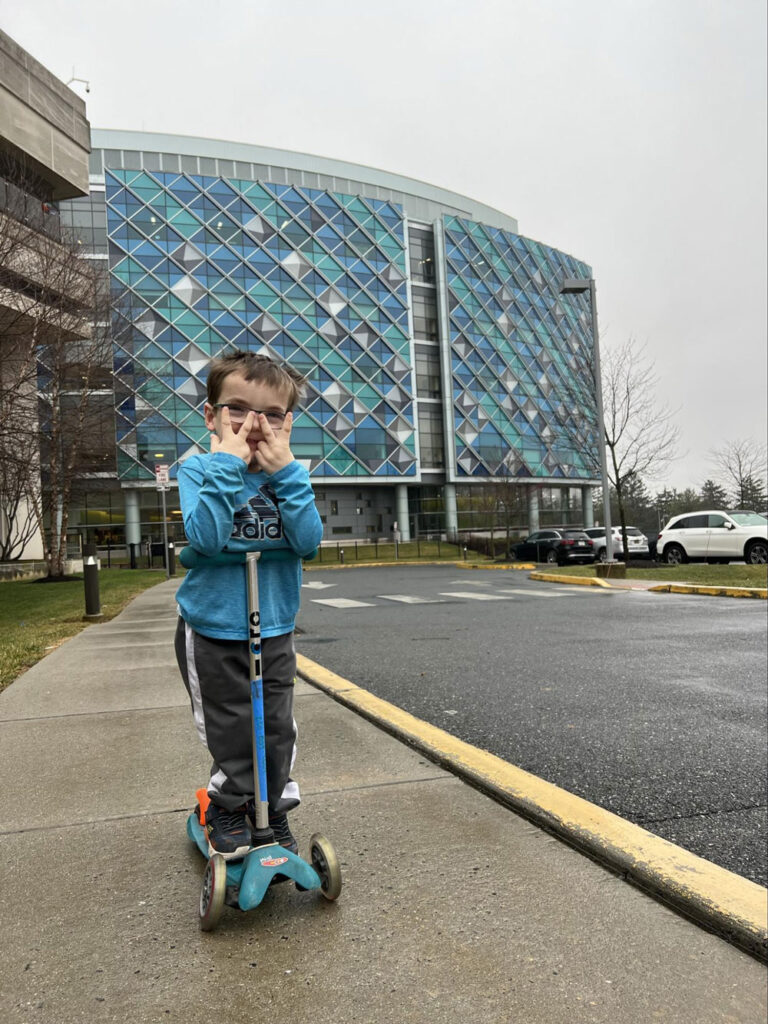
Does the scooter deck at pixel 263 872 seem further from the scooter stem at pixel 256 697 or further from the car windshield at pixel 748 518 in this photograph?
the car windshield at pixel 748 518

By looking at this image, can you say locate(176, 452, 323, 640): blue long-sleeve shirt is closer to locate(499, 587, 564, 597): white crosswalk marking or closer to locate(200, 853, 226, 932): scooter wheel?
locate(200, 853, 226, 932): scooter wheel

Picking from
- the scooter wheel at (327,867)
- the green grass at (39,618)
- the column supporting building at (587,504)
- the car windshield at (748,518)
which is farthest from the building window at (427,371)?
the scooter wheel at (327,867)

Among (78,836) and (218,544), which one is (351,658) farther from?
(218,544)

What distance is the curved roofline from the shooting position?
55438mm

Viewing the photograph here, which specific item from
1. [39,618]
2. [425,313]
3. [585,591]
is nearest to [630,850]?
[39,618]

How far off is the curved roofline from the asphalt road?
56331 millimetres

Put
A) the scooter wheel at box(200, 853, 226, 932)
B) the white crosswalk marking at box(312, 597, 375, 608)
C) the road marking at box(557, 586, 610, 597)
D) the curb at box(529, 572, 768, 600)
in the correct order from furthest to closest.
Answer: the road marking at box(557, 586, 610, 597) < the curb at box(529, 572, 768, 600) < the white crosswalk marking at box(312, 597, 375, 608) < the scooter wheel at box(200, 853, 226, 932)

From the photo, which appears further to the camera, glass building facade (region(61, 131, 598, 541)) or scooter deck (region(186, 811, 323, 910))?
glass building facade (region(61, 131, 598, 541))

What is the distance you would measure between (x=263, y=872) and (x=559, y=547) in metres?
27.2

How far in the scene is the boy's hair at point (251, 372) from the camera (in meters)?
2.22

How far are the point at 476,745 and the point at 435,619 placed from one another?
20.2 ft

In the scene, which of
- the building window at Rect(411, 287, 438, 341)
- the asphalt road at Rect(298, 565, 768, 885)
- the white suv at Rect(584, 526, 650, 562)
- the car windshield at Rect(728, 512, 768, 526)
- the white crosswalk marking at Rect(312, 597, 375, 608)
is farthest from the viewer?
the building window at Rect(411, 287, 438, 341)

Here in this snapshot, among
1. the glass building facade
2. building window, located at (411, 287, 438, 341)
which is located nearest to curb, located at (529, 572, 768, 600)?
the glass building facade

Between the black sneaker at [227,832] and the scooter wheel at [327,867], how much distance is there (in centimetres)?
20
